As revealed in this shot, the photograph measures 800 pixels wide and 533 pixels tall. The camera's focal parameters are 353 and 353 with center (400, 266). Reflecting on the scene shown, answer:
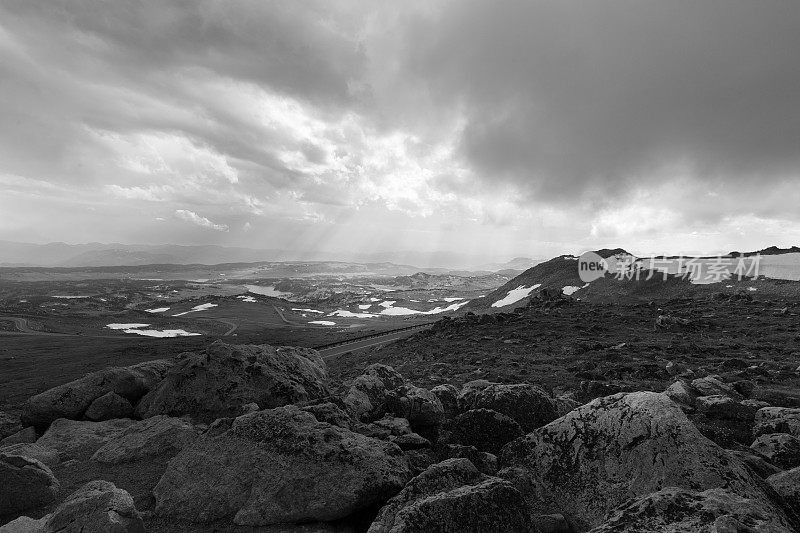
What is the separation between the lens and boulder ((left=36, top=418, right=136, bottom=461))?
1250 cm

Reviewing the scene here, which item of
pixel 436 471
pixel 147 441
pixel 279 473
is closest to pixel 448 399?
pixel 436 471

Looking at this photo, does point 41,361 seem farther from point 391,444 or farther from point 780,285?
point 780,285

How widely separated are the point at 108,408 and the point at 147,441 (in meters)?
6.04

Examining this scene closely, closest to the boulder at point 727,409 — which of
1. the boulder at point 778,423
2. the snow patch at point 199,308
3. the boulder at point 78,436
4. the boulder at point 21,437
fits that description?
the boulder at point 778,423

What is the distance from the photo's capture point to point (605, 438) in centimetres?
778

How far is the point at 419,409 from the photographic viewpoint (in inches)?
496

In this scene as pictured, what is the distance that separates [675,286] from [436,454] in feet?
242

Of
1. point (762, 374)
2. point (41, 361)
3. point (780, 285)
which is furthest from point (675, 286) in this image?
point (41, 361)

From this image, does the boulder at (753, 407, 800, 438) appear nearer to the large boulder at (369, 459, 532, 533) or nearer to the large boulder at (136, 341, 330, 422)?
the large boulder at (369, 459, 532, 533)

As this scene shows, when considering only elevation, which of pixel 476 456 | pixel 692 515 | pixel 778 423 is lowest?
pixel 476 456

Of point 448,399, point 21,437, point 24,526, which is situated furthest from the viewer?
point 21,437

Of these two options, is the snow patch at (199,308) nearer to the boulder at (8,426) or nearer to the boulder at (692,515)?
the boulder at (8,426)

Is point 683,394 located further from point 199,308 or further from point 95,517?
point 199,308

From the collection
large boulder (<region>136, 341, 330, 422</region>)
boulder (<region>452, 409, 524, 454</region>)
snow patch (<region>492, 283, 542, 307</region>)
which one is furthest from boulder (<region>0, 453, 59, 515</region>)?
Answer: snow patch (<region>492, 283, 542, 307</region>)
